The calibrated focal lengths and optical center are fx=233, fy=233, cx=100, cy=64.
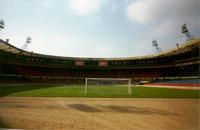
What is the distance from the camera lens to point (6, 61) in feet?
193

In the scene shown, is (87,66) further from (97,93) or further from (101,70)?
(97,93)

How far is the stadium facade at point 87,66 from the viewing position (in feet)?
180

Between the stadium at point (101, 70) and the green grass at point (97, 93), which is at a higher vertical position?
the stadium at point (101, 70)

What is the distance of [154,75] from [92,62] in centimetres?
2207

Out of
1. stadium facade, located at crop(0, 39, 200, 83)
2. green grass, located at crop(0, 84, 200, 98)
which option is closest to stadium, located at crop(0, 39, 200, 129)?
stadium facade, located at crop(0, 39, 200, 83)

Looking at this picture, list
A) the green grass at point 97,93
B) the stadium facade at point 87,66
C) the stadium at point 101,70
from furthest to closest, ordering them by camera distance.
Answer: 1. the stadium facade at point 87,66
2. the stadium at point 101,70
3. the green grass at point 97,93

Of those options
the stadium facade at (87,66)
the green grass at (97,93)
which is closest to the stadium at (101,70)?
the stadium facade at (87,66)

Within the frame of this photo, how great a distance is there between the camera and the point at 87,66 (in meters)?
80.7

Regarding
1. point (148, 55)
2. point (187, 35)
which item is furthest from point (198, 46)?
point (148, 55)

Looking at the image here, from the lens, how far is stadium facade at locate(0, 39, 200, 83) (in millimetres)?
54906

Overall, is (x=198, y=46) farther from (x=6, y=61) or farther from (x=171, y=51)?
(x=6, y=61)

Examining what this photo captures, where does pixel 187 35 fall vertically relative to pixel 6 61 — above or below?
above

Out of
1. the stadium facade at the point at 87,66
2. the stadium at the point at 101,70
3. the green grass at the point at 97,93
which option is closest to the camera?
the green grass at the point at 97,93

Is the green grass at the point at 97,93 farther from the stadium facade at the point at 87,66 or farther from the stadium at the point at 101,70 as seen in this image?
the stadium facade at the point at 87,66
